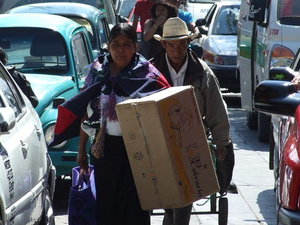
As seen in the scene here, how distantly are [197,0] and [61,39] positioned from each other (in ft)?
65.0

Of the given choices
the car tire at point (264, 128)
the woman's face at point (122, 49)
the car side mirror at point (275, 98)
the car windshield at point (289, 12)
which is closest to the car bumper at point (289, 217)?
the car side mirror at point (275, 98)

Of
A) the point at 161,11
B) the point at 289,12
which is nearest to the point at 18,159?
the point at 161,11

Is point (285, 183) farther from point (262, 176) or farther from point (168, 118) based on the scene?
point (262, 176)

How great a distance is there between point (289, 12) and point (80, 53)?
3.07 metres

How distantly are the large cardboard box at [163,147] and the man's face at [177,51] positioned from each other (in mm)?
1020

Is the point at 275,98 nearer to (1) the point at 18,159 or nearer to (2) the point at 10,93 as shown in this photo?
(1) the point at 18,159

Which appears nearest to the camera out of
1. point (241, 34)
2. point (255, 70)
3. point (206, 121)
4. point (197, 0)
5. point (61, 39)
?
point (206, 121)

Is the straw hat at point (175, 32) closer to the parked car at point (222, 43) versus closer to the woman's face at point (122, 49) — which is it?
the woman's face at point (122, 49)

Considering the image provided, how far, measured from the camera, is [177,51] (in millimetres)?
7836

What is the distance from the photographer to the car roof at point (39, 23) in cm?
1163

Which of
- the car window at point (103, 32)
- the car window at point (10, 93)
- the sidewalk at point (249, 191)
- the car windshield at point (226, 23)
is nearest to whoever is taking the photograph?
the car window at point (10, 93)

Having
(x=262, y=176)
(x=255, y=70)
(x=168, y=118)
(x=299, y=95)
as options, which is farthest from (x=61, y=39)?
(x=299, y=95)

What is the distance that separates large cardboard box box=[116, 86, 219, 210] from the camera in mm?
6445

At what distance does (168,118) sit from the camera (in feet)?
A: 21.3
